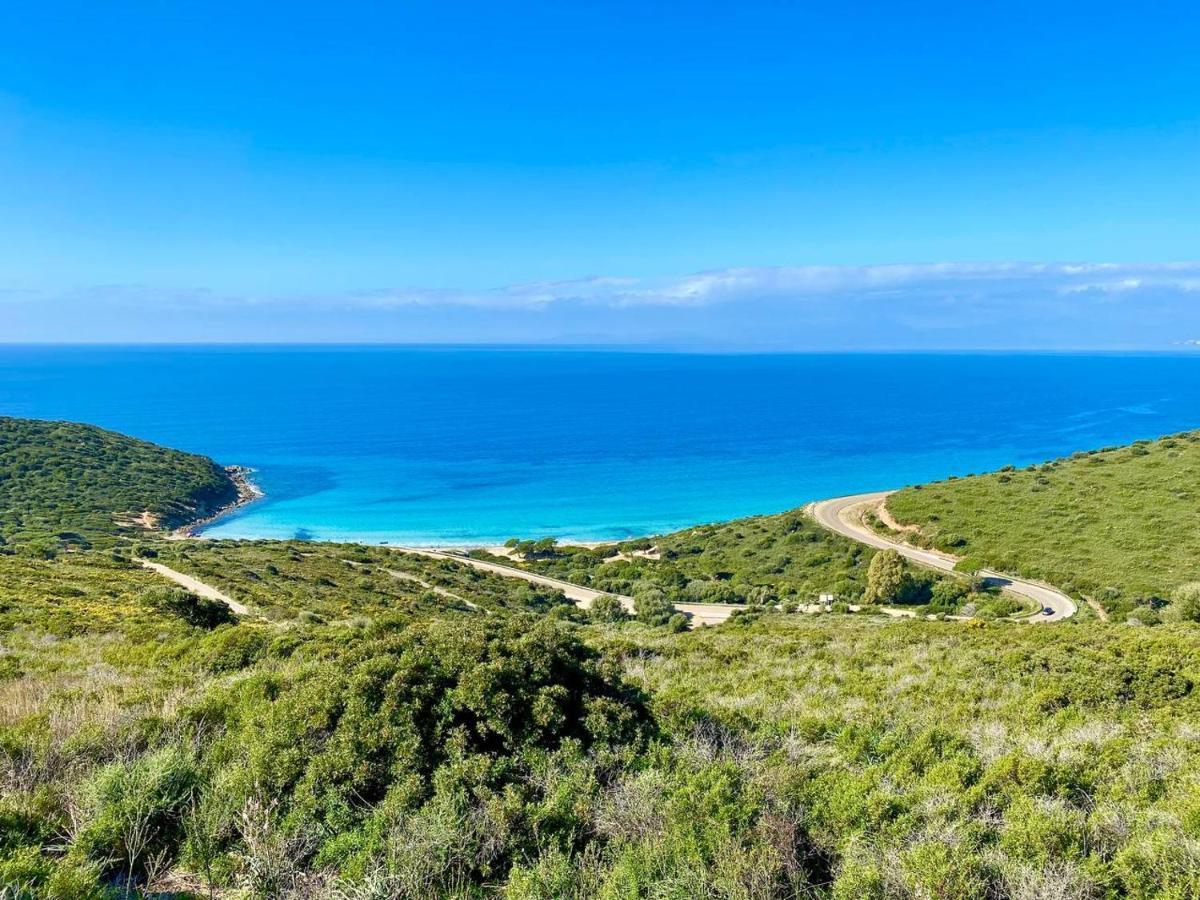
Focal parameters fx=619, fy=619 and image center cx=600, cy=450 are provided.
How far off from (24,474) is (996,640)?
85.0 metres

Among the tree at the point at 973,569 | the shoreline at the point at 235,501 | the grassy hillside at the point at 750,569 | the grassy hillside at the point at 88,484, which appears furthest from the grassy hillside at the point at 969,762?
the shoreline at the point at 235,501


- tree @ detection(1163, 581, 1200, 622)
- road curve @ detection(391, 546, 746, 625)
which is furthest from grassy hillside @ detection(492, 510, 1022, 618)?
tree @ detection(1163, 581, 1200, 622)

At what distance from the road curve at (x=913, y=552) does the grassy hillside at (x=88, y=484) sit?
5733 centimetres

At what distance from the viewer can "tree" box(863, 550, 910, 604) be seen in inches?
1313

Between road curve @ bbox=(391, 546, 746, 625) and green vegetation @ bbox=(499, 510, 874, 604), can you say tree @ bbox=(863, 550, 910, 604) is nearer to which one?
green vegetation @ bbox=(499, 510, 874, 604)

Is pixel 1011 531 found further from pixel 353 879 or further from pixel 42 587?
pixel 42 587

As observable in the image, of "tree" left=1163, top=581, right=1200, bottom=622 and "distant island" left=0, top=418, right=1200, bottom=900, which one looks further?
"tree" left=1163, top=581, right=1200, bottom=622

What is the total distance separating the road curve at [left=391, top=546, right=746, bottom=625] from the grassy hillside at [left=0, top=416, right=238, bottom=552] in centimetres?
2691

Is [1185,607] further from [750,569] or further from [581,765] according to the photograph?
[581,765]

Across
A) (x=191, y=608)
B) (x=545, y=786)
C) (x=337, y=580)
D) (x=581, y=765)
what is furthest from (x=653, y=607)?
(x=545, y=786)

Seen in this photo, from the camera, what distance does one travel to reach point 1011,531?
137 ft

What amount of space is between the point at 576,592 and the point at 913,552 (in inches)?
936

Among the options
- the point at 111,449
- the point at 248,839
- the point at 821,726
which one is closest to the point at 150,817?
the point at 248,839

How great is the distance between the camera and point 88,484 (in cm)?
6488
